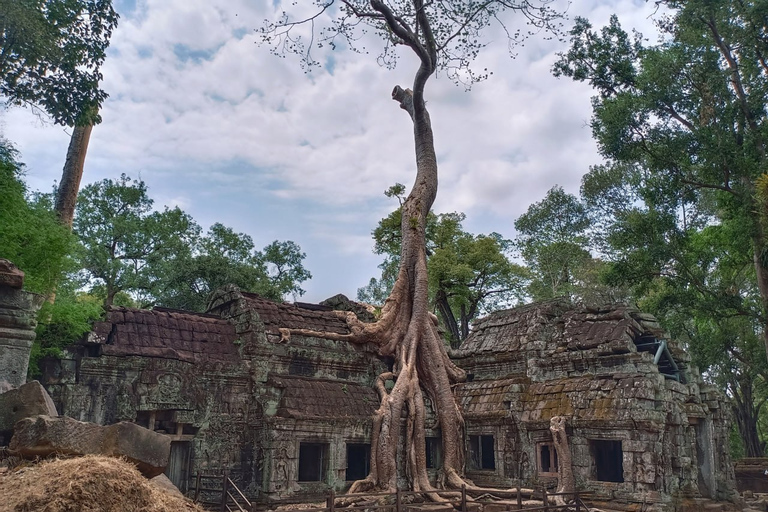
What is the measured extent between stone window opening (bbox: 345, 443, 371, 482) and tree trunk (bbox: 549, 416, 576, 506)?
413 centimetres

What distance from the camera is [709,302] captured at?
16547mm

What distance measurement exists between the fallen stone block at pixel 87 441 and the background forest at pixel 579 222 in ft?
19.9

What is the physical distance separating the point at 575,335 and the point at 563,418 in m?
2.55

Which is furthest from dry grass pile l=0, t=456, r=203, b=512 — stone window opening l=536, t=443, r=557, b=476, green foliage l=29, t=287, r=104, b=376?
stone window opening l=536, t=443, r=557, b=476

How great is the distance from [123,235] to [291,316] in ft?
38.3

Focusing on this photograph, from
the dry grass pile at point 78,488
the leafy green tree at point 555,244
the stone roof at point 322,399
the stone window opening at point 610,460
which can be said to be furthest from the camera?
the leafy green tree at point 555,244

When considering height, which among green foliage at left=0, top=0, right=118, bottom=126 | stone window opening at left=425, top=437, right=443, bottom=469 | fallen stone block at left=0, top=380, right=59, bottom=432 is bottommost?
stone window opening at left=425, top=437, right=443, bottom=469

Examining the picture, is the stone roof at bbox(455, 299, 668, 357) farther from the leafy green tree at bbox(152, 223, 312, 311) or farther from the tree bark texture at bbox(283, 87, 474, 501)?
the leafy green tree at bbox(152, 223, 312, 311)

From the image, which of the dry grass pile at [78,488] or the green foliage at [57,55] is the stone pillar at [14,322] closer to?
the dry grass pile at [78,488]

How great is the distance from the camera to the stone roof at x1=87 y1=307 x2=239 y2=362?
11469 mm

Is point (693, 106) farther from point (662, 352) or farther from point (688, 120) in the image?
point (662, 352)

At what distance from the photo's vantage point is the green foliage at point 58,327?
1053 cm

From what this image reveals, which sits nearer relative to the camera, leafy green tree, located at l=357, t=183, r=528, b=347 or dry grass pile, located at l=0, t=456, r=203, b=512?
dry grass pile, located at l=0, t=456, r=203, b=512

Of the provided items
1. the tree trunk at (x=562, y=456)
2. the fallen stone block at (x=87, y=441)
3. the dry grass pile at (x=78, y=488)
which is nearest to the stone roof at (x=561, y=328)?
the tree trunk at (x=562, y=456)
